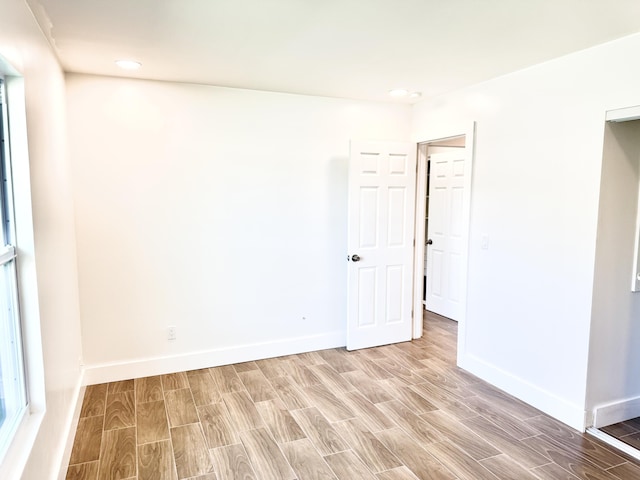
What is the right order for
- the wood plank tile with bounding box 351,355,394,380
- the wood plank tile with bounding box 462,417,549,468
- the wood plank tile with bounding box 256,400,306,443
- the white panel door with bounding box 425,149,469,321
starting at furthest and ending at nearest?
the white panel door with bounding box 425,149,469,321 < the wood plank tile with bounding box 351,355,394,380 < the wood plank tile with bounding box 256,400,306,443 < the wood plank tile with bounding box 462,417,549,468

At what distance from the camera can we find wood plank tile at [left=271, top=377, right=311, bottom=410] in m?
3.06

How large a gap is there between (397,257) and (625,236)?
1.95 meters

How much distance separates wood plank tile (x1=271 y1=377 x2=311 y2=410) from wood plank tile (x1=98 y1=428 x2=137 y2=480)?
1.04 metres

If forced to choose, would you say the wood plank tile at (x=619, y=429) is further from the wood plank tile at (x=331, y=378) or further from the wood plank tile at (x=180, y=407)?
the wood plank tile at (x=180, y=407)

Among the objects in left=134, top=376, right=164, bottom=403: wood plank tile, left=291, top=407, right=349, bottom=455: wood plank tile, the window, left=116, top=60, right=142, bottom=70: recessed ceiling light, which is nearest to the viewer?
the window

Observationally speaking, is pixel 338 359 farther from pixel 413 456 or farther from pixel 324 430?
pixel 413 456

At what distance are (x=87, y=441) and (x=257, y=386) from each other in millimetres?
1212

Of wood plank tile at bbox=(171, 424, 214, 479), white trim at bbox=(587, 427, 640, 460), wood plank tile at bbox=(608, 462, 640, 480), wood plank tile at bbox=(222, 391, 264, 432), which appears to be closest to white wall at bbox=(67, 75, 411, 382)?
wood plank tile at bbox=(222, 391, 264, 432)

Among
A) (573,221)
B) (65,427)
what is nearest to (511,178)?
(573,221)

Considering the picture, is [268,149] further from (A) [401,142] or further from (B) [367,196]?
(A) [401,142]

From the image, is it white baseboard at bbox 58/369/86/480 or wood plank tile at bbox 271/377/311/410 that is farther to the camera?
wood plank tile at bbox 271/377/311/410

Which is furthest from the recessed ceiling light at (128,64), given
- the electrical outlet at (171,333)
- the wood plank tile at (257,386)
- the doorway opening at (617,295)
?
the doorway opening at (617,295)

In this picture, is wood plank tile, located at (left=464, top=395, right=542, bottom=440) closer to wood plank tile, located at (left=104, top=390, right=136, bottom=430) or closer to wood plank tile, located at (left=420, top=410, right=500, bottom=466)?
wood plank tile, located at (left=420, top=410, right=500, bottom=466)

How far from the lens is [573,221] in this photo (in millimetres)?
2744
